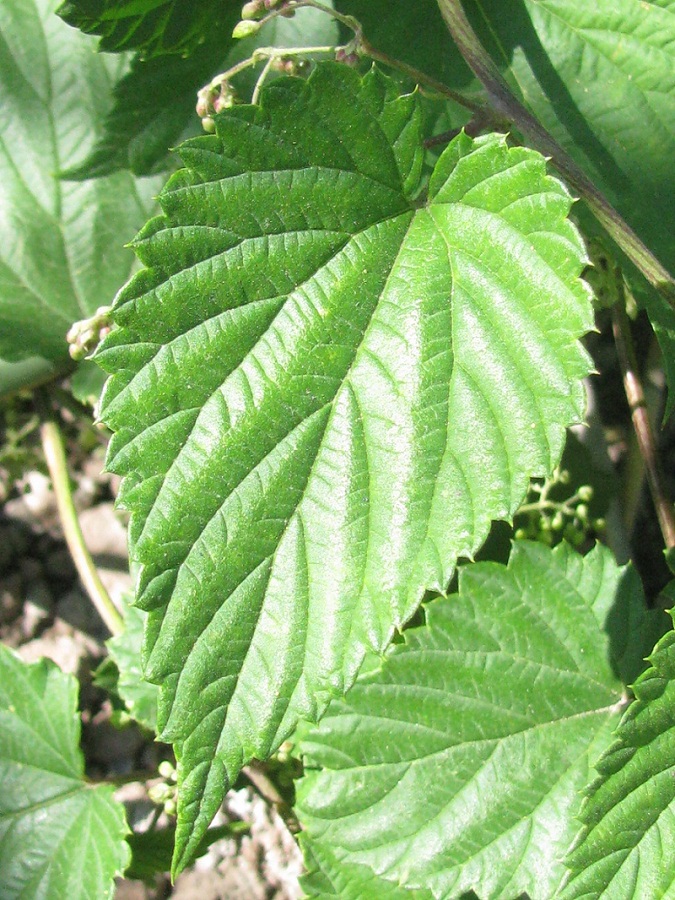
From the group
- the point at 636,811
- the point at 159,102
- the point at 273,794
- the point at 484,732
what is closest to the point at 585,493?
the point at 484,732

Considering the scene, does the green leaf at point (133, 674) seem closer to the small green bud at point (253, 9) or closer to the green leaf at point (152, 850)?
the green leaf at point (152, 850)

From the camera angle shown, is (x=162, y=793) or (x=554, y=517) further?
(x=554, y=517)

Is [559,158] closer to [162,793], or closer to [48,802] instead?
[162,793]

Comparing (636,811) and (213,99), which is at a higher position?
(213,99)

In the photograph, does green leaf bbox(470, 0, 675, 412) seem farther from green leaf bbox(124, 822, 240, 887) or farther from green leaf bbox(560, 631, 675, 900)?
green leaf bbox(124, 822, 240, 887)

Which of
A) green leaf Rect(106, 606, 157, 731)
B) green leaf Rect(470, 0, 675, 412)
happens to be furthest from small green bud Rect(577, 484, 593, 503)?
green leaf Rect(106, 606, 157, 731)

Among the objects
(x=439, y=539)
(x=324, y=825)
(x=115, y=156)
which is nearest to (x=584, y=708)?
(x=324, y=825)
